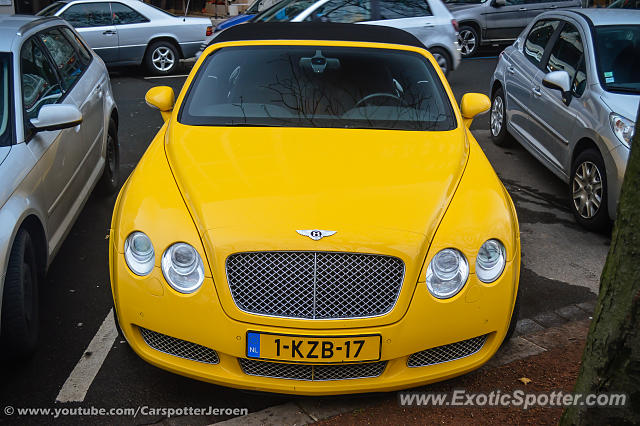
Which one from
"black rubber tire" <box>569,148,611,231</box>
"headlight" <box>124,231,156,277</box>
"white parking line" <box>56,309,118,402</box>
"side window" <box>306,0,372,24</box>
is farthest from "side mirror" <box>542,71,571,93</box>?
"side window" <box>306,0,372,24</box>

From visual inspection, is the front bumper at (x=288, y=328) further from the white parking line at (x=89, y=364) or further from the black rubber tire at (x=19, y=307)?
the black rubber tire at (x=19, y=307)

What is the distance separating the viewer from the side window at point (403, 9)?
11773mm

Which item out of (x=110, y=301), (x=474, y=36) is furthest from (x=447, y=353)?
(x=474, y=36)

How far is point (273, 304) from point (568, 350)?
182 cm

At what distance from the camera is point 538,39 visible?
8008 millimetres

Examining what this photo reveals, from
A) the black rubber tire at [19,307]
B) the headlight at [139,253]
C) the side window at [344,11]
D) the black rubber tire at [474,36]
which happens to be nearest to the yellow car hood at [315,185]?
the headlight at [139,253]

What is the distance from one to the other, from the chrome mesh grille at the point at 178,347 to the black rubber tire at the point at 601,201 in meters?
3.71

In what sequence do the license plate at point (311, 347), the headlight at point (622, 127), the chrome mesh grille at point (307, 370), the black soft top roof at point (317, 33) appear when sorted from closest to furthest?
the license plate at point (311, 347) → the chrome mesh grille at point (307, 370) → the black soft top roof at point (317, 33) → the headlight at point (622, 127)

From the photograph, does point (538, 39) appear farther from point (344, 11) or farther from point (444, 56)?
point (444, 56)

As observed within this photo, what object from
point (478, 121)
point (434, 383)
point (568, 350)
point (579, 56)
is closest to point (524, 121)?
→ point (579, 56)

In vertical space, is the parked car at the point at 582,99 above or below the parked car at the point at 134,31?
above

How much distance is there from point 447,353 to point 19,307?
216 cm

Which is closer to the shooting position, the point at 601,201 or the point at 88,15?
the point at 601,201

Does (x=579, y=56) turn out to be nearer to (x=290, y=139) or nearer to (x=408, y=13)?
(x=290, y=139)
